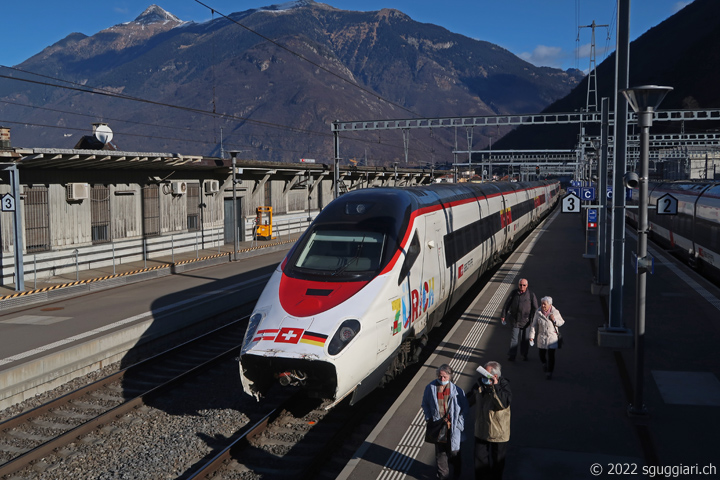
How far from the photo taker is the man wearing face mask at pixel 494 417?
6645 millimetres

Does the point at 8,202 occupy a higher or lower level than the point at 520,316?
higher

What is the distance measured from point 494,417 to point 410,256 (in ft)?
13.4

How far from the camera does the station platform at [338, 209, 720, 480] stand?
7156mm

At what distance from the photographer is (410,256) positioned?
33.9ft

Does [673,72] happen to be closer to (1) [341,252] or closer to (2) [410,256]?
(2) [410,256]

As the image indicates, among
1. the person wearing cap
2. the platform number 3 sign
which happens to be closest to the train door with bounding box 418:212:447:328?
the platform number 3 sign

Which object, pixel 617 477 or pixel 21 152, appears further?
pixel 21 152

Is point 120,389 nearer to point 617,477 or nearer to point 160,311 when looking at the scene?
point 160,311

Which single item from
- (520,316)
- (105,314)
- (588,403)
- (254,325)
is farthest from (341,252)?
(105,314)

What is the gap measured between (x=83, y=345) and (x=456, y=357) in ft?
23.7

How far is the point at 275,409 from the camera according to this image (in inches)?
374

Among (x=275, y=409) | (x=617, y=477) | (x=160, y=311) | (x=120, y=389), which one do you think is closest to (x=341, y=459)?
(x=275, y=409)

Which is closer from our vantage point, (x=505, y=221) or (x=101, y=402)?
(x=101, y=402)

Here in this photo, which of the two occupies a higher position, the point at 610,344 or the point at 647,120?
the point at 647,120
